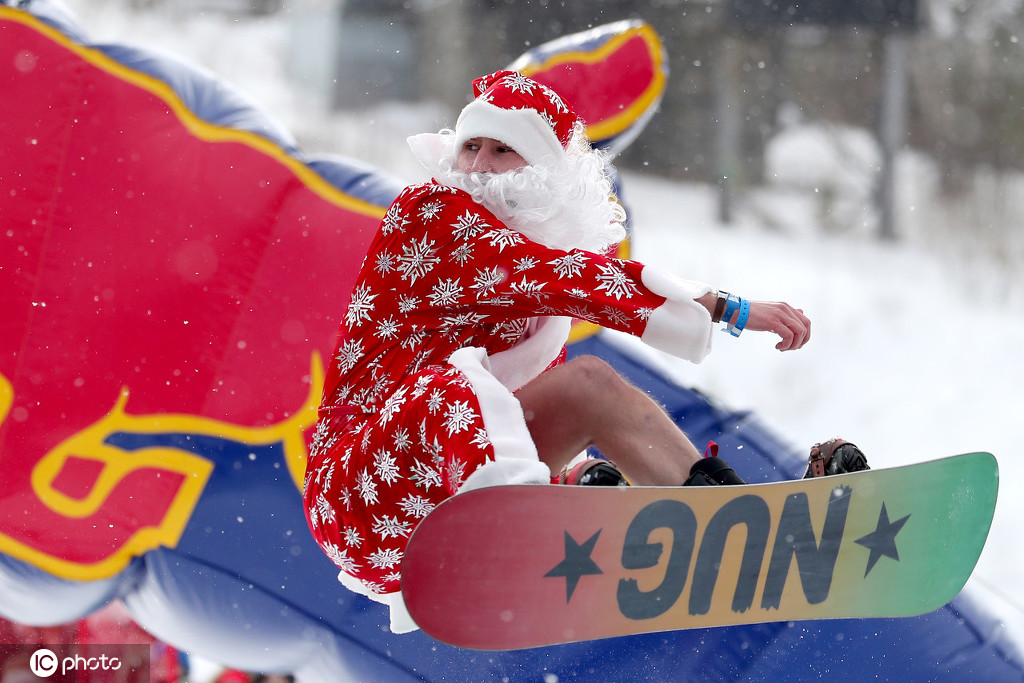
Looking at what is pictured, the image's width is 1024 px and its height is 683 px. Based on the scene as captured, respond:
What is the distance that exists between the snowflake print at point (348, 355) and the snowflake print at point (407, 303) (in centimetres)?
10

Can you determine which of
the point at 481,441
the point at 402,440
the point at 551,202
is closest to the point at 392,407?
the point at 402,440

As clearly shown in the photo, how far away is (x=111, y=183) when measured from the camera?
1891 millimetres

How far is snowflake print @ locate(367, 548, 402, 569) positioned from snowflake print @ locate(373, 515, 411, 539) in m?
0.02

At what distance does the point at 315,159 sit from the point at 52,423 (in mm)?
772

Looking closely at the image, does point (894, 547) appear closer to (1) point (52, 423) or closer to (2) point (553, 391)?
(2) point (553, 391)

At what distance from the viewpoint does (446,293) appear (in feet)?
3.96

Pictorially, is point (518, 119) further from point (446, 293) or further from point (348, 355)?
point (348, 355)

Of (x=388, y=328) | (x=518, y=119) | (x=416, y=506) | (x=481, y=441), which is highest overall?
(x=518, y=119)

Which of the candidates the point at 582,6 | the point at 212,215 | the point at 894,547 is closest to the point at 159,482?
the point at 212,215

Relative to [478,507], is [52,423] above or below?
below

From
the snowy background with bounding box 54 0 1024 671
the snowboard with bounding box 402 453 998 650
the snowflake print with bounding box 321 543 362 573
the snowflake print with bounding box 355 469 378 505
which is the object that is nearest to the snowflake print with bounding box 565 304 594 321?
the snowboard with bounding box 402 453 998 650

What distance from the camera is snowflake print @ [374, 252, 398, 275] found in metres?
1.27

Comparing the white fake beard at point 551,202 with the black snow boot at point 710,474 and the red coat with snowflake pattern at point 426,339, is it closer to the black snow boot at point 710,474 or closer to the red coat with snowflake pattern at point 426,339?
the red coat with snowflake pattern at point 426,339

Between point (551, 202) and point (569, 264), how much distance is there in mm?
190
